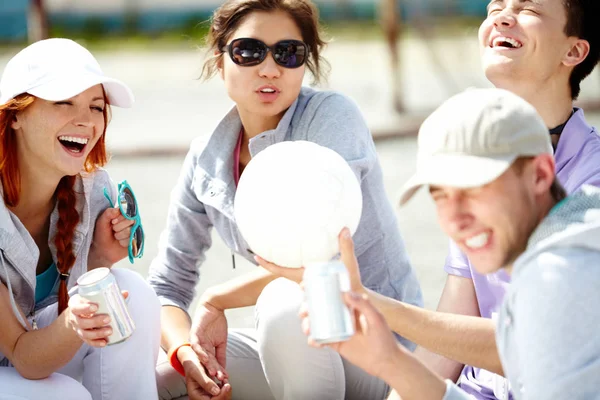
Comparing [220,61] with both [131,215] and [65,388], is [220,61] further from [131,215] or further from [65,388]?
[65,388]

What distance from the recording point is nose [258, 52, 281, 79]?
350cm

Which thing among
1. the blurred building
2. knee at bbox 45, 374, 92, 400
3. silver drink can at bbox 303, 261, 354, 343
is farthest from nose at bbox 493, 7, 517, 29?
the blurred building

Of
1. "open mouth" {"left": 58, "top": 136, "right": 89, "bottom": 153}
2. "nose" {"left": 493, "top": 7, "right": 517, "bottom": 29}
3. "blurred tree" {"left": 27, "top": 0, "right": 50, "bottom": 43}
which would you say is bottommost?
"blurred tree" {"left": 27, "top": 0, "right": 50, "bottom": 43}

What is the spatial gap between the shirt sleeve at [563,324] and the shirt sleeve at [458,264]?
3.49 ft

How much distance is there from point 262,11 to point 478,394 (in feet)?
5.55

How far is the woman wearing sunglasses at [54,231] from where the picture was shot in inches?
118

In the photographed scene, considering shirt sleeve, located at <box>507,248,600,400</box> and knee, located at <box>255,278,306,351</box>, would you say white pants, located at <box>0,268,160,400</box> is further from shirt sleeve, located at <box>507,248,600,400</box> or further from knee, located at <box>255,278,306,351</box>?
shirt sleeve, located at <box>507,248,600,400</box>

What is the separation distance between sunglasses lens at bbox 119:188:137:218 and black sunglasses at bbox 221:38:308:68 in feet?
2.25

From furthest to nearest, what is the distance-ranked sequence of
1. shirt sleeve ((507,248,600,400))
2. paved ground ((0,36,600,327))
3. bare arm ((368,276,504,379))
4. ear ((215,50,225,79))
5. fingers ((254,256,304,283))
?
1. paved ground ((0,36,600,327))
2. ear ((215,50,225,79))
3. fingers ((254,256,304,283))
4. bare arm ((368,276,504,379))
5. shirt sleeve ((507,248,600,400))

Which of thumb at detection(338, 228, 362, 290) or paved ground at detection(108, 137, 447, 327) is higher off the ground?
thumb at detection(338, 228, 362, 290)

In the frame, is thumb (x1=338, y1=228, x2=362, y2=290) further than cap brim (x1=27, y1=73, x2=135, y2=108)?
No

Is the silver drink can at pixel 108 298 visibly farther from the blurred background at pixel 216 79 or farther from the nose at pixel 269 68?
the blurred background at pixel 216 79

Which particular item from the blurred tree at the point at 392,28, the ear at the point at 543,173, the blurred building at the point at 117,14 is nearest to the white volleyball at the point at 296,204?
the ear at the point at 543,173

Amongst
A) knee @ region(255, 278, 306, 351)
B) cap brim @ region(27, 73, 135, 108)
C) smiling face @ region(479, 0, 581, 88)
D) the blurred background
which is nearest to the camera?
smiling face @ region(479, 0, 581, 88)
